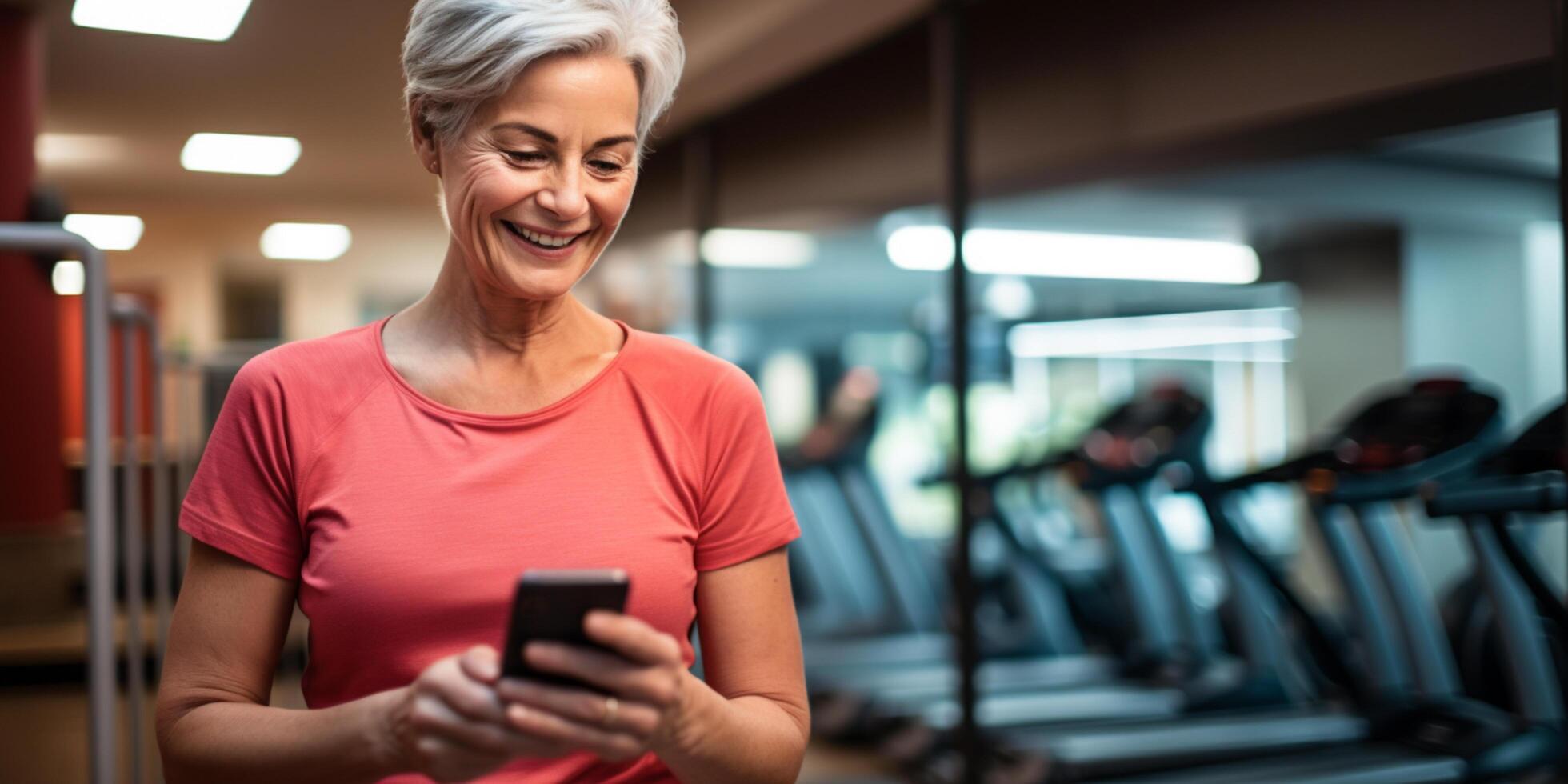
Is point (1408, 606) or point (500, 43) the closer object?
point (500, 43)

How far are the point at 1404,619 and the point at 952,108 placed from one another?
2001 millimetres

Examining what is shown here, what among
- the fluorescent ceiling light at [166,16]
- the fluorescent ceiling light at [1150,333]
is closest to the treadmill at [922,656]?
the fluorescent ceiling light at [166,16]

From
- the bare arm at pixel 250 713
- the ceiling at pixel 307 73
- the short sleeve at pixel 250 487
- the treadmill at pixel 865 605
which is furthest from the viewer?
the treadmill at pixel 865 605

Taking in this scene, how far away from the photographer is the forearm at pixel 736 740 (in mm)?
946

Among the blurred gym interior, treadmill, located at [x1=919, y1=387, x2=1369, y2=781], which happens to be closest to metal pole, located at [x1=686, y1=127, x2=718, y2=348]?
the blurred gym interior

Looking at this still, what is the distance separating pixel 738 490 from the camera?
1105 millimetres

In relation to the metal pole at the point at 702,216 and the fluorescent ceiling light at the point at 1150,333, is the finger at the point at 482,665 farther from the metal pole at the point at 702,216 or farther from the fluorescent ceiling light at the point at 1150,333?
the fluorescent ceiling light at the point at 1150,333

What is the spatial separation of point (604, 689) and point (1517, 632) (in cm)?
325

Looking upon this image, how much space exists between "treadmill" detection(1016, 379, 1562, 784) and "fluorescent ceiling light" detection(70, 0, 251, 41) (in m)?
3.82

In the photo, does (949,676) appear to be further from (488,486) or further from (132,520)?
(488,486)

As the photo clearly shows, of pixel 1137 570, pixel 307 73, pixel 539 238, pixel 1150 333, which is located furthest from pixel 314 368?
pixel 1150 333

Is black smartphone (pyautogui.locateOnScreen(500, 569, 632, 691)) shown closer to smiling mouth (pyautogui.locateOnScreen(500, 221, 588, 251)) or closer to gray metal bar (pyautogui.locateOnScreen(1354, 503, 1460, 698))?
smiling mouth (pyautogui.locateOnScreen(500, 221, 588, 251))

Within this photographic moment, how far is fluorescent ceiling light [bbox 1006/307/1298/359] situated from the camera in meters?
8.67

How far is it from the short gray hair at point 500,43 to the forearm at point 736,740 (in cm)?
49
